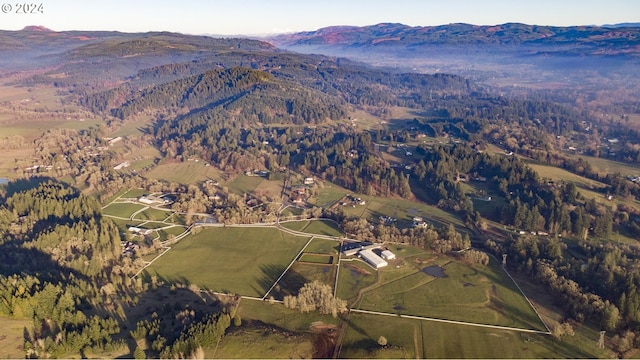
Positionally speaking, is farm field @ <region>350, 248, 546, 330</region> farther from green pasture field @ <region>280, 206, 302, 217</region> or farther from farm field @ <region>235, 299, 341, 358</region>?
green pasture field @ <region>280, 206, 302, 217</region>

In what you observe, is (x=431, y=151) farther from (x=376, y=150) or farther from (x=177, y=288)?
(x=177, y=288)

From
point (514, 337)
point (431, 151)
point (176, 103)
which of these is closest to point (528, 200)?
point (431, 151)

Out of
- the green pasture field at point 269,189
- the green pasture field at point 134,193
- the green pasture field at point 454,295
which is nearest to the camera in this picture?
the green pasture field at point 454,295

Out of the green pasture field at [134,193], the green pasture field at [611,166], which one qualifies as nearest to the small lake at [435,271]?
the green pasture field at [134,193]

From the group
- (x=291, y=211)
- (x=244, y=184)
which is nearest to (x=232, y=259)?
(x=291, y=211)

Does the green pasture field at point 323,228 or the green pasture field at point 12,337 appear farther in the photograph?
the green pasture field at point 323,228

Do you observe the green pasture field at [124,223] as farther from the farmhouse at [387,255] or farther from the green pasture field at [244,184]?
the farmhouse at [387,255]
